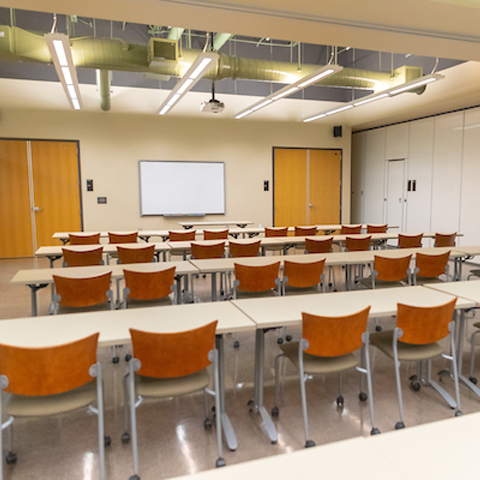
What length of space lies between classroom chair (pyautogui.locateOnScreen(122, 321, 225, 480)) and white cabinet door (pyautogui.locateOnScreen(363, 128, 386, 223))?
986 centimetres

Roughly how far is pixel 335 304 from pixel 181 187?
25.9ft

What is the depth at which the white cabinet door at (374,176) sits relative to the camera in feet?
36.7

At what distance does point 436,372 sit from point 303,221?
8134mm

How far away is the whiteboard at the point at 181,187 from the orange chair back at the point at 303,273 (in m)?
6.50

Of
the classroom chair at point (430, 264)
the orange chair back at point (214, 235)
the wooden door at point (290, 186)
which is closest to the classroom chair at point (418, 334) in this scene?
the classroom chair at point (430, 264)

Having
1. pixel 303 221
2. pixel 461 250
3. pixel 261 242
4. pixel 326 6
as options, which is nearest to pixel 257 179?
pixel 303 221

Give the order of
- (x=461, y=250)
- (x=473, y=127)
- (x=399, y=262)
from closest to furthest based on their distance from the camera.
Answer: (x=399, y=262) < (x=461, y=250) < (x=473, y=127)

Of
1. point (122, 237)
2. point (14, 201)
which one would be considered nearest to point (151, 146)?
point (14, 201)

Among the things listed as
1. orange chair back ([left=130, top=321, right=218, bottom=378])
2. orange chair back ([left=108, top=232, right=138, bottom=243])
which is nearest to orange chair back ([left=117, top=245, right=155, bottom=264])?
orange chair back ([left=108, top=232, right=138, bottom=243])

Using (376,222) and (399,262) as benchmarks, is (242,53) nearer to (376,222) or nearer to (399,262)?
(376,222)

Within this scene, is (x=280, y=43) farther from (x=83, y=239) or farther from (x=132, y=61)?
(x=83, y=239)

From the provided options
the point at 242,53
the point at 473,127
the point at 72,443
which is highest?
the point at 242,53

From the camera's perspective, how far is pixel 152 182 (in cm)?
1012

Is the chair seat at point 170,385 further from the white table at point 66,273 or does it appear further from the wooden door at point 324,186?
the wooden door at point 324,186
